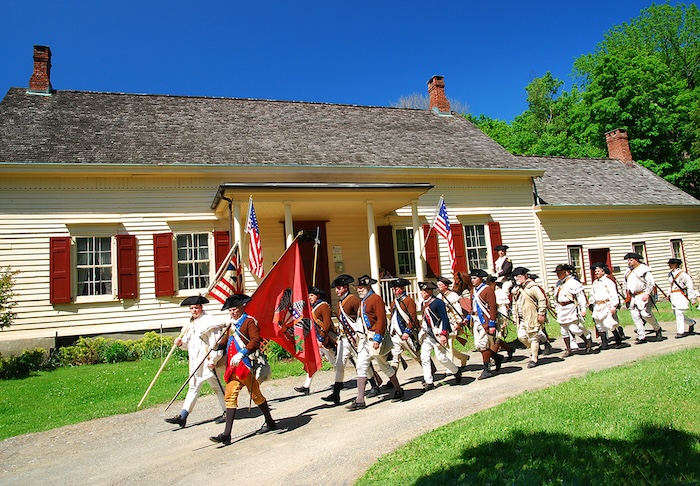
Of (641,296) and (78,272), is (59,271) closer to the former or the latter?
(78,272)

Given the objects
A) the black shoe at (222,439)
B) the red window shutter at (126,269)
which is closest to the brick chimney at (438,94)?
the red window shutter at (126,269)

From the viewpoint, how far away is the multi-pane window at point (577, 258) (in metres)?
19.5

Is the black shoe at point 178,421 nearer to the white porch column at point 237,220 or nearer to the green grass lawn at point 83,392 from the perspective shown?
the green grass lawn at point 83,392

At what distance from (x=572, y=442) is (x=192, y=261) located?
480 inches

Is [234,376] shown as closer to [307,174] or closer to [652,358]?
[652,358]

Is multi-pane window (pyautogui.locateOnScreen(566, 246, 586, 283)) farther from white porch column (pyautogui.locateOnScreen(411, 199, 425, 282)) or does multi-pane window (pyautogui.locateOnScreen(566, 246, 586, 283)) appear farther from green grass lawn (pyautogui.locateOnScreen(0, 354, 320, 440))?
green grass lawn (pyautogui.locateOnScreen(0, 354, 320, 440))

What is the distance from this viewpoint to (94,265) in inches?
556

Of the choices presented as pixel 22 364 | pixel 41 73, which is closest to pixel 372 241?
pixel 22 364

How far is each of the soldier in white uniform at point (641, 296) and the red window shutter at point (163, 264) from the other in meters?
11.7

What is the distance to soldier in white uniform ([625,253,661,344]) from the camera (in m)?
11.0

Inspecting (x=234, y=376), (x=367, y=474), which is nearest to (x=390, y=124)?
(x=234, y=376)

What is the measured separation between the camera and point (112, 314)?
45.9 feet

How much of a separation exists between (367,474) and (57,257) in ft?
39.3

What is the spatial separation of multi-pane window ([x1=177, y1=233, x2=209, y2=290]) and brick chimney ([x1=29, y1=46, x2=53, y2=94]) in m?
7.21
